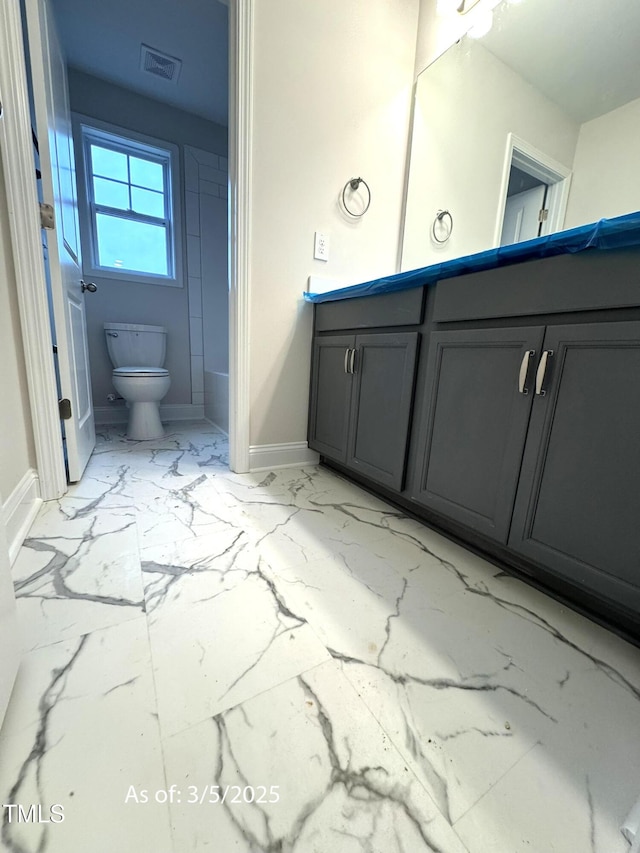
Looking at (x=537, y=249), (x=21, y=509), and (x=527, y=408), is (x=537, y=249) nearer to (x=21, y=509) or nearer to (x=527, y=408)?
(x=527, y=408)

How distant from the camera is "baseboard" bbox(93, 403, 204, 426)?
254cm

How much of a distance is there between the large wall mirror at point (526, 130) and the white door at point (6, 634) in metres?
1.84

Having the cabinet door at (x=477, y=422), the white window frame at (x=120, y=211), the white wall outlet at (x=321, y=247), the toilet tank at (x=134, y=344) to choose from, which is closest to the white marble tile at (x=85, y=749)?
the cabinet door at (x=477, y=422)

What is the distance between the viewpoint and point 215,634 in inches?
27.5

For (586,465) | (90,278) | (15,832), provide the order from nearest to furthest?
(15,832) < (586,465) < (90,278)

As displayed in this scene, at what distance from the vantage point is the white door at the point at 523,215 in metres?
1.40

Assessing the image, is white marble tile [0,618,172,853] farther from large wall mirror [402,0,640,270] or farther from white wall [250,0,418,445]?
large wall mirror [402,0,640,270]

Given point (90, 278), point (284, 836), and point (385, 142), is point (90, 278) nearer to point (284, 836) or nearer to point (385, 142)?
point (385, 142)

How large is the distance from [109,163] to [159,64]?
0.72 m

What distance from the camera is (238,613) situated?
0.76 m

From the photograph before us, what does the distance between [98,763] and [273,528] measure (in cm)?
69

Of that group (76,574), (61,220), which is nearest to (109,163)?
(61,220)

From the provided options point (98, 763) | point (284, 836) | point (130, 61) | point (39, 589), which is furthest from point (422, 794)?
point (130, 61)

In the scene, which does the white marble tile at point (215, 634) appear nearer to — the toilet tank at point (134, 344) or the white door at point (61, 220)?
the white door at point (61, 220)
